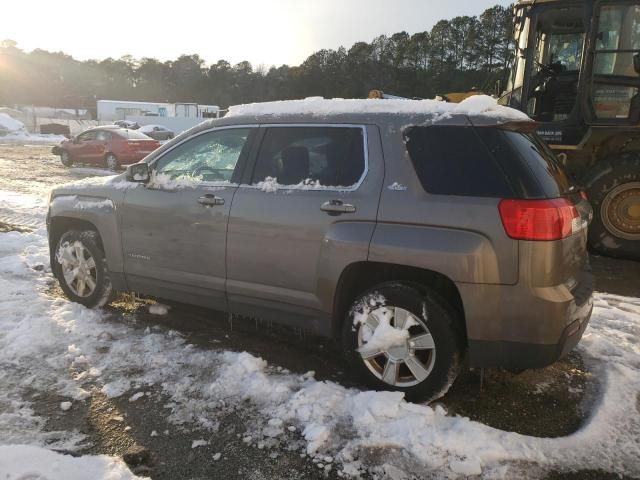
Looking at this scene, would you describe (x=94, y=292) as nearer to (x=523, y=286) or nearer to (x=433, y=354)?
(x=433, y=354)

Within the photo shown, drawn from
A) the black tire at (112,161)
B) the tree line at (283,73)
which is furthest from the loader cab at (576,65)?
the tree line at (283,73)

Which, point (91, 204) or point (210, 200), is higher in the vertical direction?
point (210, 200)

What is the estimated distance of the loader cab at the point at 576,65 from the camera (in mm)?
6867

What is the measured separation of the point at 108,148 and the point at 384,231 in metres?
17.4

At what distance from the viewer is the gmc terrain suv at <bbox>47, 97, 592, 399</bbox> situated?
2945 millimetres

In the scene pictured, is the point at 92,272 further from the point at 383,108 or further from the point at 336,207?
the point at 383,108

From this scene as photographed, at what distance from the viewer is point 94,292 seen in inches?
187

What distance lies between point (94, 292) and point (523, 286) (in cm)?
370

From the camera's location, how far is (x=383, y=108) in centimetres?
351

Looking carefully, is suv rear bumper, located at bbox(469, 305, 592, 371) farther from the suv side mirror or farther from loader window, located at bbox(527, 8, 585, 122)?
loader window, located at bbox(527, 8, 585, 122)

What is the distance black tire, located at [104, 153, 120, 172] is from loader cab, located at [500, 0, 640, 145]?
14.5 m

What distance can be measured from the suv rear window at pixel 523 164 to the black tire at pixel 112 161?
685 inches

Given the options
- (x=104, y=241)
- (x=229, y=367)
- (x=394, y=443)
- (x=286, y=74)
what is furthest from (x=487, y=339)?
(x=286, y=74)

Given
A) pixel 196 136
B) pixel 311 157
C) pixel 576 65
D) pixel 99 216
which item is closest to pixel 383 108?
pixel 311 157
